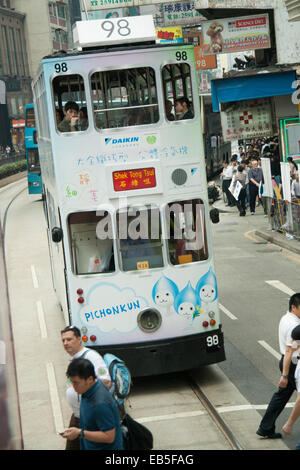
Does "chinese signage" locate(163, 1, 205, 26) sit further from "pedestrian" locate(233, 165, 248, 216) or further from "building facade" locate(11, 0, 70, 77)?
"building facade" locate(11, 0, 70, 77)

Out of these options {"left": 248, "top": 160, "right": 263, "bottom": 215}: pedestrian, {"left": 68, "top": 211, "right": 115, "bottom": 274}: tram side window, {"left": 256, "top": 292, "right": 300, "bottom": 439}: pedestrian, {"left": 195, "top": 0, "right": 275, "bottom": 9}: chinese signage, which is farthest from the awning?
{"left": 256, "top": 292, "right": 300, "bottom": 439}: pedestrian

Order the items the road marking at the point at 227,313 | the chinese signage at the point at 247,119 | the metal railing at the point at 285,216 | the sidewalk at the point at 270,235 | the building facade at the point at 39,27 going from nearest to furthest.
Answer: the road marking at the point at 227,313 → the sidewalk at the point at 270,235 → the metal railing at the point at 285,216 → the chinese signage at the point at 247,119 → the building facade at the point at 39,27

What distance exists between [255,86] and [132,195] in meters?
13.5

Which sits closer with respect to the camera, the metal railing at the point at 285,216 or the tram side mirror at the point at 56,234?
the tram side mirror at the point at 56,234

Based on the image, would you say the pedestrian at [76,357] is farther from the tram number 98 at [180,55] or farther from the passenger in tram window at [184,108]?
the tram number 98 at [180,55]

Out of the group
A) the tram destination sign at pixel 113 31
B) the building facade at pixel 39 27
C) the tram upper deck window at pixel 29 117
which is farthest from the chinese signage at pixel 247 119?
the building facade at pixel 39 27

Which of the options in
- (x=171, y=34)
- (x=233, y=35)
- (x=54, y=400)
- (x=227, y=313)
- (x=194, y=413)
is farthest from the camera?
(x=171, y=34)

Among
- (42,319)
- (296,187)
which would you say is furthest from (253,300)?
(296,187)

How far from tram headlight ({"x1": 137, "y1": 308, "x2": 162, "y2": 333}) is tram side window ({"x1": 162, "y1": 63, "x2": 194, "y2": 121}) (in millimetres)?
2612

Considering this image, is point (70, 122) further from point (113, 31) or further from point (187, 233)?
point (187, 233)

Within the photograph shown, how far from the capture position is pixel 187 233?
11.3m

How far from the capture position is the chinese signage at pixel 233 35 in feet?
78.1

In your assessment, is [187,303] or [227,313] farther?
[227,313]

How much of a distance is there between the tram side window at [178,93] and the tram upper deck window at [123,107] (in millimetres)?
177
